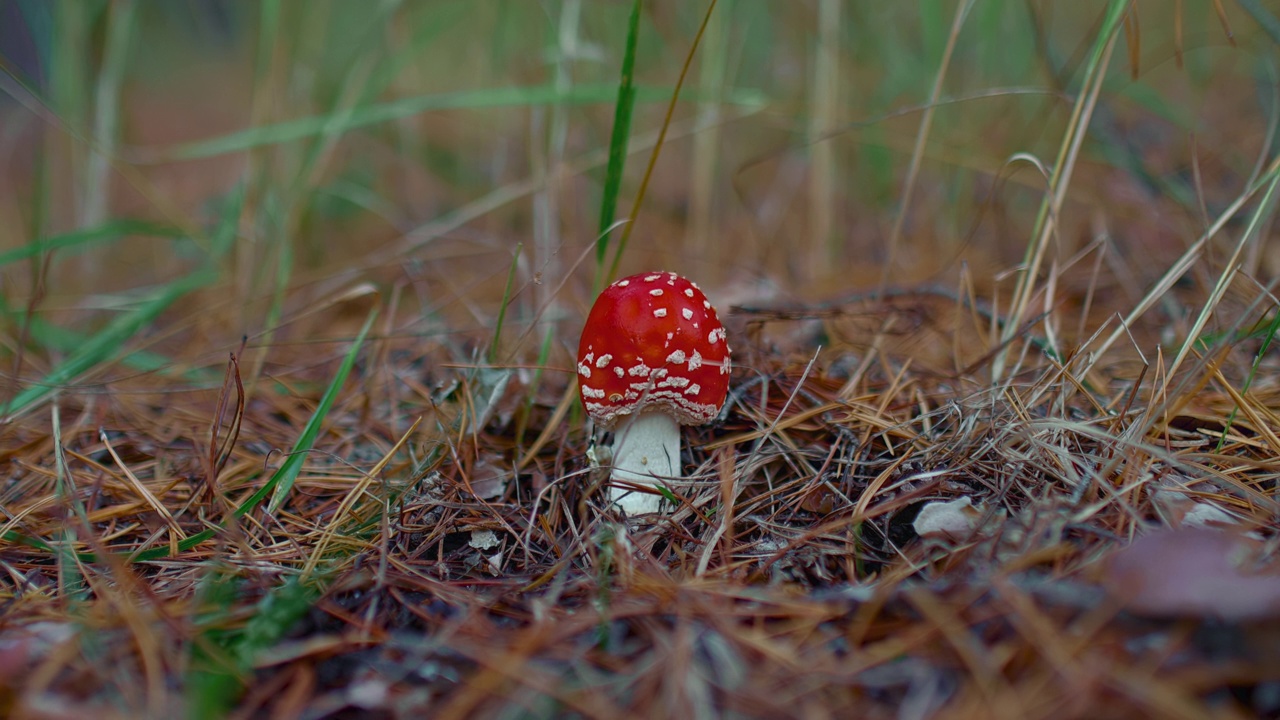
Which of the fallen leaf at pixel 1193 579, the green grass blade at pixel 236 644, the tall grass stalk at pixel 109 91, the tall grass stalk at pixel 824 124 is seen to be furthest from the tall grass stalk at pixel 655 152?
the tall grass stalk at pixel 109 91

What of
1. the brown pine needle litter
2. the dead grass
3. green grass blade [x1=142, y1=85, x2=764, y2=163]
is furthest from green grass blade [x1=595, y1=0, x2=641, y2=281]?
green grass blade [x1=142, y1=85, x2=764, y2=163]

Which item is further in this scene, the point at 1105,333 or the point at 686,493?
the point at 1105,333

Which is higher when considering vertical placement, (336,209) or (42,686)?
(336,209)

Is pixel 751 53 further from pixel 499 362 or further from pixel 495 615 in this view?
pixel 495 615

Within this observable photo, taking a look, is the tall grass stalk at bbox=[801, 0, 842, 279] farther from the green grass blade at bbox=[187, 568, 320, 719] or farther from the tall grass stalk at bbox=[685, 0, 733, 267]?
the green grass blade at bbox=[187, 568, 320, 719]

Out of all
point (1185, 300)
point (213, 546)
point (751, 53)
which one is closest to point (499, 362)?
point (213, 546)

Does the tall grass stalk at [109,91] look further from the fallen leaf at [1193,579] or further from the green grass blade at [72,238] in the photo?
the fallen leaf at [1193,579]

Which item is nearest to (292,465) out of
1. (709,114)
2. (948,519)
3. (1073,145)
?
(948,519)
